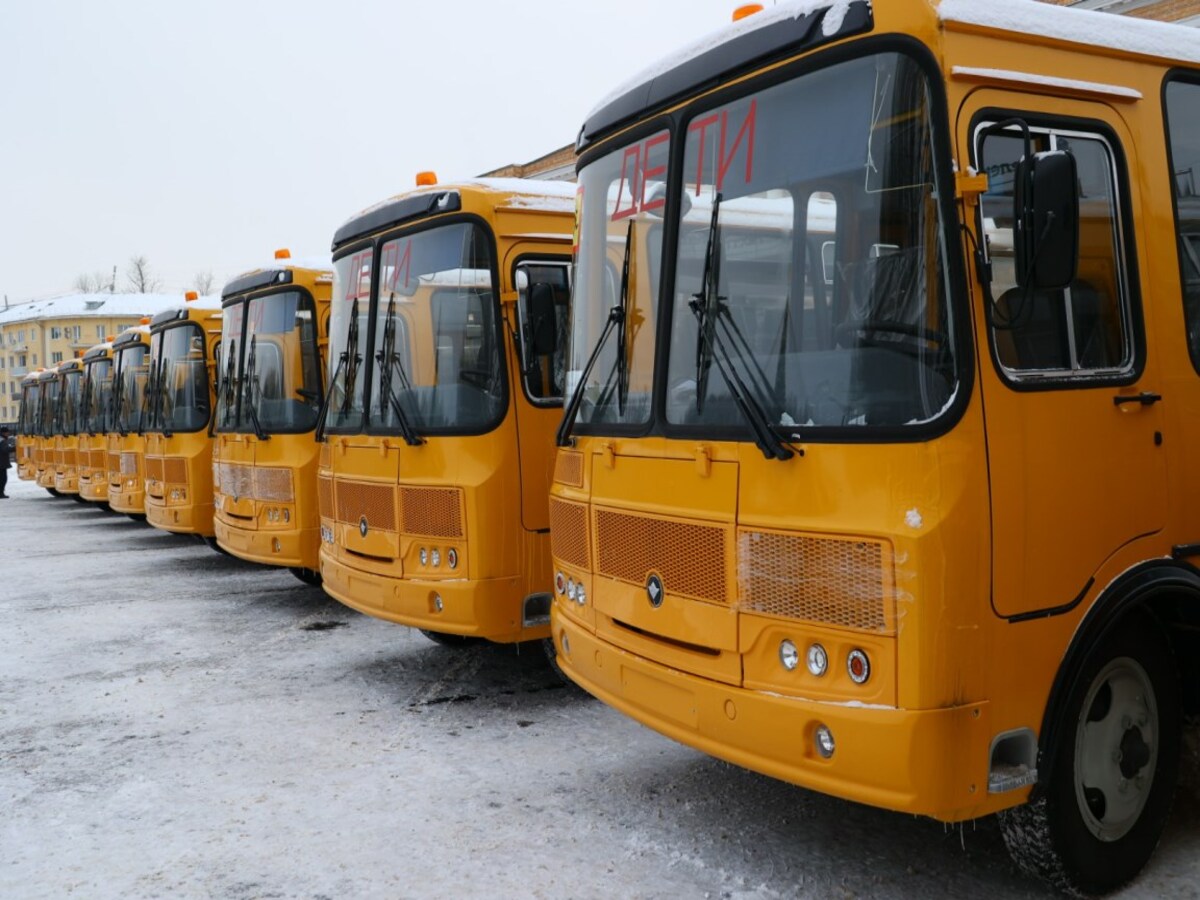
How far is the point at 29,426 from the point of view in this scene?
29578 mm

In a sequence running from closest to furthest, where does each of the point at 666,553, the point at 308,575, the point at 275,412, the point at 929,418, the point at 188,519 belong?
the point at 929,418
the point at 666,553
the point at 275,412
the point at 308,575
the point at 188,519

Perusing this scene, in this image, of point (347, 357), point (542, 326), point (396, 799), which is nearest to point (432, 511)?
point (542, 326)

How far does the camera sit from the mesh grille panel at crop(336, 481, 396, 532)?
22.9ft

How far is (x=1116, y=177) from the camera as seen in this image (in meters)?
4.04

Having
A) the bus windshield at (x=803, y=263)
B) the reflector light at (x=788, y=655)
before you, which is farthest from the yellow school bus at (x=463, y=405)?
the reflector light at (x=788, y=655)

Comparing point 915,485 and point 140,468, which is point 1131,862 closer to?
point 915,485

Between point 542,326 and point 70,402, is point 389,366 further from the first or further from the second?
point 70,402

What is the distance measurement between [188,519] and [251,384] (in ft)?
11.2

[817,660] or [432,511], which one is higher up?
[432,511]

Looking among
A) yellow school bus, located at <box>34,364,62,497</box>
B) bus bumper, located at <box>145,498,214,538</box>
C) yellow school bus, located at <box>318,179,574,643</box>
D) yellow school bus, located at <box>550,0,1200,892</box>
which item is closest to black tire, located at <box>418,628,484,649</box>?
yellow school bus, located at <box>318,179,574,643</box>

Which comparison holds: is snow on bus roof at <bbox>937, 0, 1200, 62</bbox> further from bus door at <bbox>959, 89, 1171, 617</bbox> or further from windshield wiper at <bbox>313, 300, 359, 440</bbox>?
windshield wiper at <bbox>313, 300, 359, 440</bbox>

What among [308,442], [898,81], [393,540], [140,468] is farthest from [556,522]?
[140,468]

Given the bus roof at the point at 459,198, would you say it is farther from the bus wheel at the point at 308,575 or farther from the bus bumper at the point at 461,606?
the bus wheel at the point at 308,575

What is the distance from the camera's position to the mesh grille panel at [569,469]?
5020 millimetres
